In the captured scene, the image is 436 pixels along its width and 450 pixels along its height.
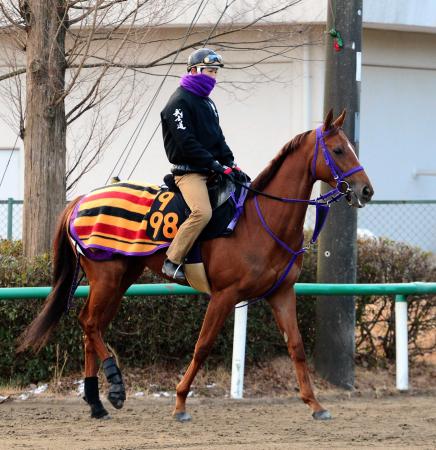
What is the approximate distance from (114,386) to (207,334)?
0.83 meters

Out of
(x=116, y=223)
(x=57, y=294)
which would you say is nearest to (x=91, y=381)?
(x=57, y=294)

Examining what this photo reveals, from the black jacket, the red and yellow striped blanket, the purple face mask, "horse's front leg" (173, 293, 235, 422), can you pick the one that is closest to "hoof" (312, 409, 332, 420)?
"horse's front leg" (173, 293, 235, 422)

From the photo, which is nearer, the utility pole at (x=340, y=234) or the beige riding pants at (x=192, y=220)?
the beige riding pants at (x=192, y=220)

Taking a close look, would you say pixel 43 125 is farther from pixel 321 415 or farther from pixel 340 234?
pixel 321 415

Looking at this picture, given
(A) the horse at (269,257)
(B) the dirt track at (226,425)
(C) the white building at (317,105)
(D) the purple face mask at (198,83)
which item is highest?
(C) the white building at (317,105)

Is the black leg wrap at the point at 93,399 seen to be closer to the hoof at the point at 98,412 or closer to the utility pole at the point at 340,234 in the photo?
the hoof at the point at 98,412

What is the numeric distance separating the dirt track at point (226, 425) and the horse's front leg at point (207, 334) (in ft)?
0.42

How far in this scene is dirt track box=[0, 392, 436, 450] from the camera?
6242mm

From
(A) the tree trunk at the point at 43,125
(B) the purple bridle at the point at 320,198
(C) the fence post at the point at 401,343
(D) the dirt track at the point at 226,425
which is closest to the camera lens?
(D) the dirt track at the point at 226,425

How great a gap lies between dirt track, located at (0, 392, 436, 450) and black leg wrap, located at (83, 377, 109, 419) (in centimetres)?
10

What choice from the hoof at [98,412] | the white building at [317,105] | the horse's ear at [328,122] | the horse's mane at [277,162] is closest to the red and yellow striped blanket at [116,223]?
the horse's mane at [277,162]

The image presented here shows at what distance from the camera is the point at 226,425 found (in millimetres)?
6953

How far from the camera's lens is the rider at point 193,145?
22.4ft

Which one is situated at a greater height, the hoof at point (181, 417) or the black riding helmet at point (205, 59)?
the black riding helmet at point (205, 59)
